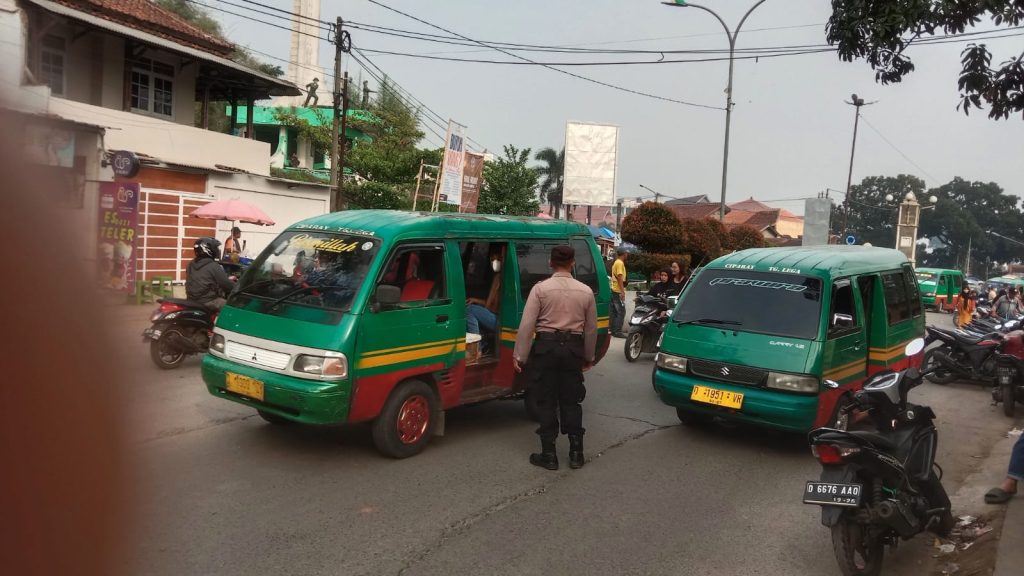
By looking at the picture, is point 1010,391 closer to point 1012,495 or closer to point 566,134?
point 1012,495

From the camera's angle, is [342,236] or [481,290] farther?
[481,290]

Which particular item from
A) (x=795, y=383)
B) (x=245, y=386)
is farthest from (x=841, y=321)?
(x=245, y=386)

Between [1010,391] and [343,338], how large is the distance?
857cm

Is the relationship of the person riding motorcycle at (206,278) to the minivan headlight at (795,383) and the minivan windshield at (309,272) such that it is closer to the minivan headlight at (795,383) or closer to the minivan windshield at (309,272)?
the minivan windshield at (309,272)

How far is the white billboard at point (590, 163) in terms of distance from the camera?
2717 cm

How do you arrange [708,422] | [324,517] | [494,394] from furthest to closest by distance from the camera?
[708,422]
[494,394]
[324,517]

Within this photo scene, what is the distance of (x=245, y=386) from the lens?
594 centimetres

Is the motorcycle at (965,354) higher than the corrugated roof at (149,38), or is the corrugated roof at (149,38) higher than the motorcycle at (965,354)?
the corrugated roof at (149,38)

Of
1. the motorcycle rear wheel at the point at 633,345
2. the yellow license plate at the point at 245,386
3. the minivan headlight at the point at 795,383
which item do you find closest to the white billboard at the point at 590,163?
the motorcycle rear wheel at the point at 633,345

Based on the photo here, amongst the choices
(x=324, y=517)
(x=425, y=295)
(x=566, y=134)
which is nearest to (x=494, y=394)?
(x=425, y=295)

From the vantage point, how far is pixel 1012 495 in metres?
5.62

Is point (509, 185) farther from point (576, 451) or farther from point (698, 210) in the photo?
point (698, 210)

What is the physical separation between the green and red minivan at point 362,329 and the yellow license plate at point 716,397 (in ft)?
6.00

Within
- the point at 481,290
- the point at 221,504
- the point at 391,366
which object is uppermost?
the point at 481,290
